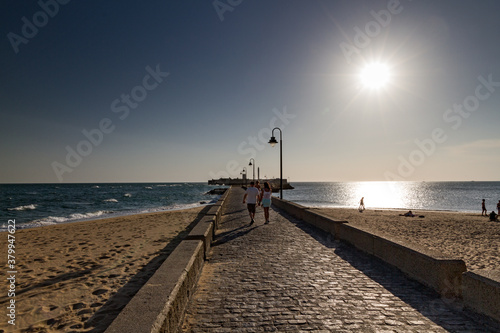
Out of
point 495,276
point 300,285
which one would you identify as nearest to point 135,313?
point 300,285

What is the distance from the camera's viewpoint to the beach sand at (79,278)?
4.29 m

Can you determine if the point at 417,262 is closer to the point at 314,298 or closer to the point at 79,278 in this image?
the point at 314,298

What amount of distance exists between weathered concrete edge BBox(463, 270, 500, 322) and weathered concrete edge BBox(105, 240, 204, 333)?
12.1 ft

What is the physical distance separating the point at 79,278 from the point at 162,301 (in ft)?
15.1

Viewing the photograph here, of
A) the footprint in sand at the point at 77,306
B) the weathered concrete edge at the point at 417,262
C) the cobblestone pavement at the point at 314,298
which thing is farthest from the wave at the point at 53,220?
the weathered concrete edge at the point at 417,262

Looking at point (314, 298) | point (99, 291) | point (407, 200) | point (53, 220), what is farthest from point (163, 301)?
point (407, 200)

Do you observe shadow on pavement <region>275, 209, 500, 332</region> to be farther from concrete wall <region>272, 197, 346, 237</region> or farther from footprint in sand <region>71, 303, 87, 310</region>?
footprint in sand <region>71, 303, 87, 310</region>

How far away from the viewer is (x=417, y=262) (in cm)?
461

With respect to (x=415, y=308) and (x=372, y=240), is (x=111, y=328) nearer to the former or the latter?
(x=415, y=308)

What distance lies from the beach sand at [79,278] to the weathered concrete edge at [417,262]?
5.02m

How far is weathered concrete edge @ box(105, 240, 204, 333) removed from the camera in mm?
2580

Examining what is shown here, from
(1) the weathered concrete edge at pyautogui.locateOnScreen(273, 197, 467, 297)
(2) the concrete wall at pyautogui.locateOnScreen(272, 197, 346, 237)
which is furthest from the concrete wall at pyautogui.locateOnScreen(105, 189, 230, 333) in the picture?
(2) the concrete wall at pyautogui.locateOnScreen(272, 197, 346, 237)

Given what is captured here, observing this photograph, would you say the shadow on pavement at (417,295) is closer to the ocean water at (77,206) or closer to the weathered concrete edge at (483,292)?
the weathered concrete edge at (483,292)

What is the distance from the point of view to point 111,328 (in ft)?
8.23
